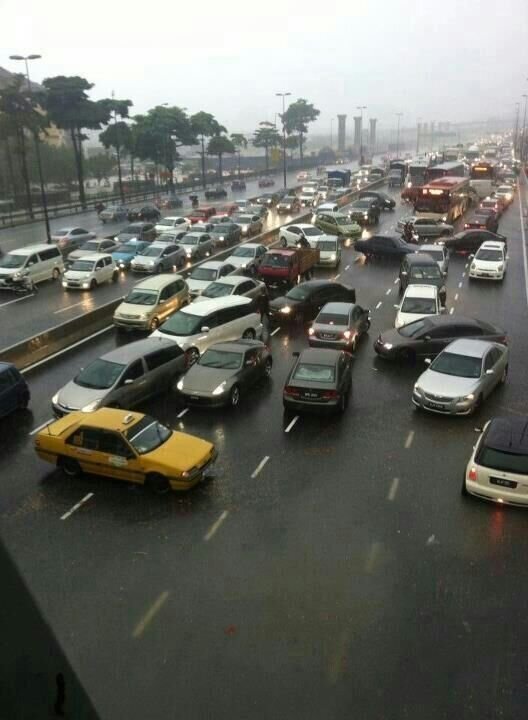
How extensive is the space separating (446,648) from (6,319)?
21958 millimetres

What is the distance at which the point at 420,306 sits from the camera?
74.9ft

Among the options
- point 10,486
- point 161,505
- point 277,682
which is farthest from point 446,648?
point 10,486

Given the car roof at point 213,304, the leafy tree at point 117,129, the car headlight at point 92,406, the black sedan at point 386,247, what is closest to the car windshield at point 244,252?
the black sedan at point 386,247

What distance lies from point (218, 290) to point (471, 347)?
10.2 metres

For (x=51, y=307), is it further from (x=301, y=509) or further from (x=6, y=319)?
(x=301, y=509)

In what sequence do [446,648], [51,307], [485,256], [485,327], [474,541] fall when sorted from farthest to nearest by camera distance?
[485,256] < [51,307] < [485,327] < [474,541] < [446,648]

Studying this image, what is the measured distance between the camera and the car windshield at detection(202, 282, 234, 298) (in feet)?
78.5

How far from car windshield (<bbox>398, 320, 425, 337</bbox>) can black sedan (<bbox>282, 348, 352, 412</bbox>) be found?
4.31 m

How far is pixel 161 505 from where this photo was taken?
12328 millimetres

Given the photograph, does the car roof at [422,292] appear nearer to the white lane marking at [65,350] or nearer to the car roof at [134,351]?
the car roof at [134,351]

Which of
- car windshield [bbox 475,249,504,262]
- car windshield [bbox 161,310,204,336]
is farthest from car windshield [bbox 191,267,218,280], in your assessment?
car windshield [bbox 475,249,504,262]

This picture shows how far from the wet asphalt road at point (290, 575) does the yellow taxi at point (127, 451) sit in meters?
0.41

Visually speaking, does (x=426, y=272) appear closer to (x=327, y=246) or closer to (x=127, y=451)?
(x=327, y=246)

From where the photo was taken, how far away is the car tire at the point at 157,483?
491 inches
